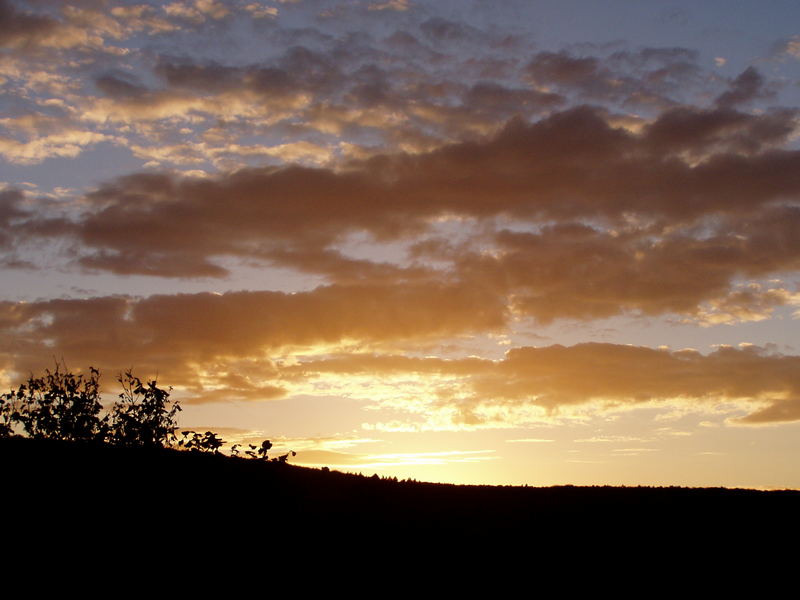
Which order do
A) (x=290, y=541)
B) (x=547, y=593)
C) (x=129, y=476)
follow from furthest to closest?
(x=129, y=476), (x=290, y=541), (x=547, y=593)

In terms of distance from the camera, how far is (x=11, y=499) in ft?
73.9

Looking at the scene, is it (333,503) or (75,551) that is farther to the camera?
(333,503)

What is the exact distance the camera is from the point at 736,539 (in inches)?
886

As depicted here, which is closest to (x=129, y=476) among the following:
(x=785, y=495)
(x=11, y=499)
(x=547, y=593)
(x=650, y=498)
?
(x=11, y=499)

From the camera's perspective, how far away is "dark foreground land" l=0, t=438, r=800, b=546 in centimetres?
2258

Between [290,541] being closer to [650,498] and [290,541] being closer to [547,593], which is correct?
[547,593]

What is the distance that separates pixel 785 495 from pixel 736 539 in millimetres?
5832

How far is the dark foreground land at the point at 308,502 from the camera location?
2258cm

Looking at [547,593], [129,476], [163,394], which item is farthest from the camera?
[163,394]

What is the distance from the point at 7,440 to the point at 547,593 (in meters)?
19.9

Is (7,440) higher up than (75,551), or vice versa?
(7,440)

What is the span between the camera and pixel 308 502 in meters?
25.5

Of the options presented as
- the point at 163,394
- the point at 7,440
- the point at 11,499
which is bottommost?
the point at 11,499

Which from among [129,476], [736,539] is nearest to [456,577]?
[736,539]
